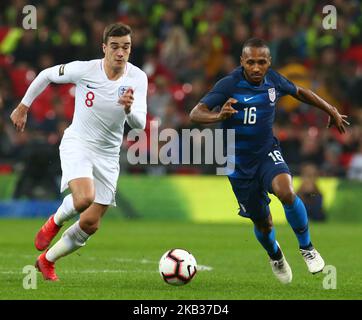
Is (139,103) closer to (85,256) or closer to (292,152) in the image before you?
(85,256)

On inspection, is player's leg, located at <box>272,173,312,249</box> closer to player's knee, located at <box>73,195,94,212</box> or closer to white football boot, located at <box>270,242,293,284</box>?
white football boot, located at <box>270,242,293,284</box>

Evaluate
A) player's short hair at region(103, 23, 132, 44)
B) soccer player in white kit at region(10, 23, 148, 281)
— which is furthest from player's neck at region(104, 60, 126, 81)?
player's short hair at region(103, 23, 132, 44)

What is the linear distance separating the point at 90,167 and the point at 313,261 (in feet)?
7.01

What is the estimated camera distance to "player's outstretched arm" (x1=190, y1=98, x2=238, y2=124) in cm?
857

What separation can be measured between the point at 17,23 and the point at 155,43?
2.90m

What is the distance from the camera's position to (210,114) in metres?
9.02

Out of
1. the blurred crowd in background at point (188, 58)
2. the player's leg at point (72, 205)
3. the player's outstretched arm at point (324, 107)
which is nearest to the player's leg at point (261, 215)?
the player's outstretched arm at point (324, 107)

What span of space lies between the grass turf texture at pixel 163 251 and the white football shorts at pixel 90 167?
812mm

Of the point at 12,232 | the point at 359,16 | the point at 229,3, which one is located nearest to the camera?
the point at 12,232

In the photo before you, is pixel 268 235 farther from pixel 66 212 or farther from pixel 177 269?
pixel 66 212

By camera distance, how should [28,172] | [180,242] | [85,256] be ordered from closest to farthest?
[85,256] < [180,242] < [28,172]

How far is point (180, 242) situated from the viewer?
1417 centimetres

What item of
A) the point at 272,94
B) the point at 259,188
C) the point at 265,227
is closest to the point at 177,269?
the point at 265,227
